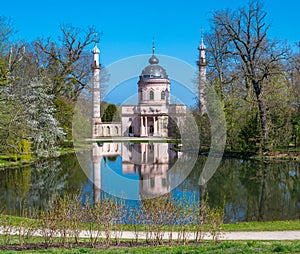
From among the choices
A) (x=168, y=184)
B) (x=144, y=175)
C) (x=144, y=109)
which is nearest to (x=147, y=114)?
(x=144, y=109)

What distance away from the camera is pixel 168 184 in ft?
45.4

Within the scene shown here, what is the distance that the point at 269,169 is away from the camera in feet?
60.8

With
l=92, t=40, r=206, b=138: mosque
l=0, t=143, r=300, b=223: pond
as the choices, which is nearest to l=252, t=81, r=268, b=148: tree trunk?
l=0, t=143, r=300, b=223: pond

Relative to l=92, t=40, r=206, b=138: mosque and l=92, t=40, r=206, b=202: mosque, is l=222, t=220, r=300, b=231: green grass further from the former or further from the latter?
l=92, t=40, r=206, b=138: mosque

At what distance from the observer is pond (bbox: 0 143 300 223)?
11180 mm

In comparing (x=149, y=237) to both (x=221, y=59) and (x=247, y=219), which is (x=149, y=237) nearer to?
(x=247, y=219)

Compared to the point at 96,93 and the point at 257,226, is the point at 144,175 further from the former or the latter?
the point at 96,93

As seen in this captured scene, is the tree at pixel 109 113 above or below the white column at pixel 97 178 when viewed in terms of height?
above

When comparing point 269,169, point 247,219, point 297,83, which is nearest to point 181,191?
point 247,219

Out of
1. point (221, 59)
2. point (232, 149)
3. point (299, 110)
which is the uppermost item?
point (221, 59)

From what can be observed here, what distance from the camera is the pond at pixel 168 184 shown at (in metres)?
11.2

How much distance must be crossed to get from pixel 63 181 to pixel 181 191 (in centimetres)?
519

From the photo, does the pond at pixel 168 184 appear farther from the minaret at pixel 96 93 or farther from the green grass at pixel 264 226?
the minaret at pixel 96 93

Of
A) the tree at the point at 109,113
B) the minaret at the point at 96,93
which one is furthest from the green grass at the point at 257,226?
the tree at the point at 109,113
